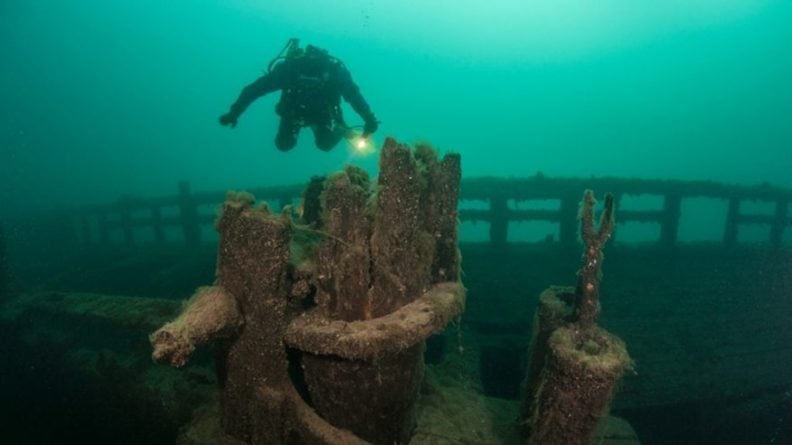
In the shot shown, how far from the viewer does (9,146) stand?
314ft

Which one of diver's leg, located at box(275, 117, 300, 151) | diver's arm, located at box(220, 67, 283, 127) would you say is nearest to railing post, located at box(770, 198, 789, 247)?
diver's leg, located at box(275, 117, 300, 151)

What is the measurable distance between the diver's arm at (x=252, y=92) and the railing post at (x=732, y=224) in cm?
1034

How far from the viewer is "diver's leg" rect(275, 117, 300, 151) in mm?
7349

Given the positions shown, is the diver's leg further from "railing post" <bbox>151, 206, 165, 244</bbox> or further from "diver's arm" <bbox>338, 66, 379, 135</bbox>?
"railing post" <bbox>151, 206, 165, 244</bbox>

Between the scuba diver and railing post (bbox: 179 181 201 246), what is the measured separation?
227 inches

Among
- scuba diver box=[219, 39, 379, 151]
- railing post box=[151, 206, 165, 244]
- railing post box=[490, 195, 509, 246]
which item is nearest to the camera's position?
scuba diver box=[219, 39, 379, 151]

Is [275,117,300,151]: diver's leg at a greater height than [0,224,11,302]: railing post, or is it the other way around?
[275,117,300,151]: diver's leg

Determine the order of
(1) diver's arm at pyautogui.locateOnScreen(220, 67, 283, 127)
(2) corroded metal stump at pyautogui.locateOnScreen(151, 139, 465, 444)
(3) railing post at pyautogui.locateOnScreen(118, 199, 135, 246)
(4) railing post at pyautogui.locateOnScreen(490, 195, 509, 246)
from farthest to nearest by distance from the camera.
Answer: (3) railing post at pyautogui.locateOnScreen(118, 199, 135, 246)
(4) railing post at pyautogui.locateOnScreen(490, 195, 509, 246)
(1) diver's arm at pyautogui.locateOnScreen(220, 67, 283, 127)
(2) corroded metal stump at pyautogui.locateOnScreen(151, 139, 465, 444)

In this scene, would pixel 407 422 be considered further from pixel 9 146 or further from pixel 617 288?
pixel 9 146

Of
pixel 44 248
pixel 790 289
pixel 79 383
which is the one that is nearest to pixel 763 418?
pixel 790 289

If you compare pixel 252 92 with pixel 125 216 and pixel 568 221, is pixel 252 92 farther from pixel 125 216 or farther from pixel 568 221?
pixel 125 216

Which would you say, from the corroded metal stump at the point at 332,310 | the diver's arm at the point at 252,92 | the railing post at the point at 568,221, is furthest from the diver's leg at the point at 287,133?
the railing post at the point at 568,221

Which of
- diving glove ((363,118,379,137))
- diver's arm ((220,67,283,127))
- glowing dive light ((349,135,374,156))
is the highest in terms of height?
diver's arm ((220,67,283,127))

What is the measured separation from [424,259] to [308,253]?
84 cm
